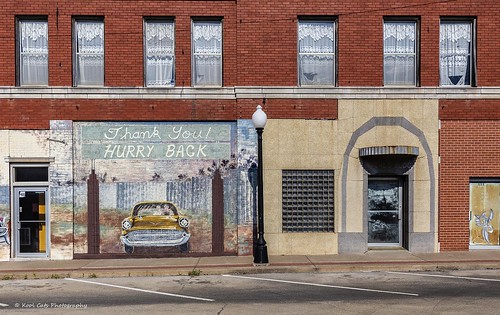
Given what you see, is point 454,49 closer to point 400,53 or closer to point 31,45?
point 400,53

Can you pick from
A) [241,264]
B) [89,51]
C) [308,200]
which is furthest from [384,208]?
[89,51]

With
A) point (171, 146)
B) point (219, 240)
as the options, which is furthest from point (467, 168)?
point (171, 146)

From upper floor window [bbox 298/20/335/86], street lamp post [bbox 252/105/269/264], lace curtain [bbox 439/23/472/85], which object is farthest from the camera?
lace curtain [bbox 439/23/472/85]

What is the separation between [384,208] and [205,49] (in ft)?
23.5

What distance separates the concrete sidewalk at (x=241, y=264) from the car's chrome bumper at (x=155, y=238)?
0.50m

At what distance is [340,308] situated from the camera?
1023cm

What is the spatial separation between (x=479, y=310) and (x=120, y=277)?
8334 millimetres

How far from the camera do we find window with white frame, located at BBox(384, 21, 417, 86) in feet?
54.5

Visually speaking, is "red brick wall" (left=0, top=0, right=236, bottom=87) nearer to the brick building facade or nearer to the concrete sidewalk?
the brick building facade

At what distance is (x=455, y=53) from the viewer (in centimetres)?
1670

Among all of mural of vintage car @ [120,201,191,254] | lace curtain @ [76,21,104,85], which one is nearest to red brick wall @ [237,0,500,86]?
lace curtain @ [76,21,104,85]

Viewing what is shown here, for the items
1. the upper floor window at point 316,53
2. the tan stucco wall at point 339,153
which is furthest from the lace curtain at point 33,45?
the upper floor window at point 316,53

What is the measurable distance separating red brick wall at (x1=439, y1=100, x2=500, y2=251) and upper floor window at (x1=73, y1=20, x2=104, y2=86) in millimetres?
10151

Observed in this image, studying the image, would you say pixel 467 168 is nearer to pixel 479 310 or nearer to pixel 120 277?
pixel 479 310
